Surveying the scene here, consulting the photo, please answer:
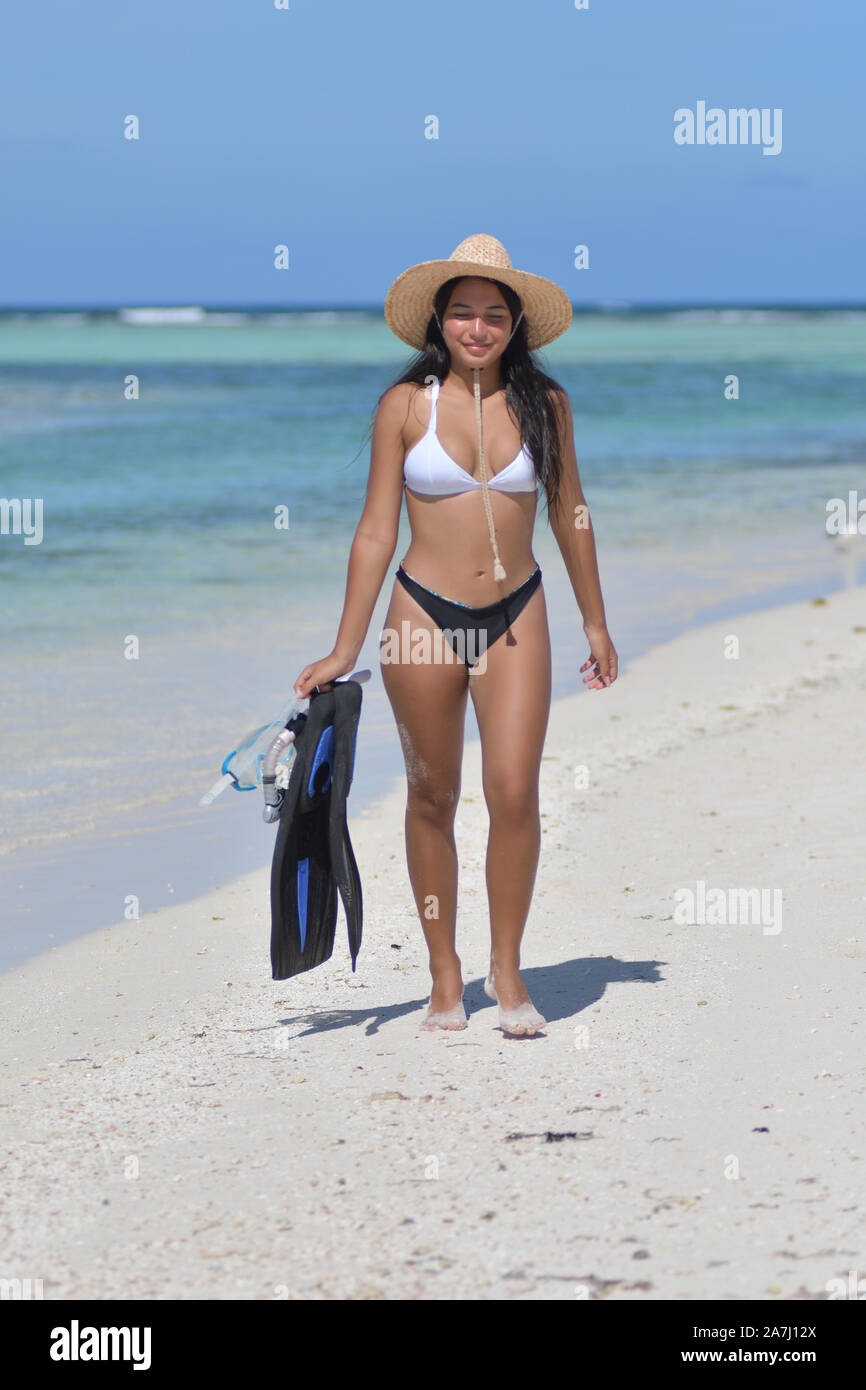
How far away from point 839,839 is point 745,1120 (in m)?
2.09

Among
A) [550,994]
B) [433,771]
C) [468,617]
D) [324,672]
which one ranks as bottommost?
[550,994]

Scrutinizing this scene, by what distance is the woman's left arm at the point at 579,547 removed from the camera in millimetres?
3602

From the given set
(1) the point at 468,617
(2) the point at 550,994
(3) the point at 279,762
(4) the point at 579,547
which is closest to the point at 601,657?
(4) the point at 579,547

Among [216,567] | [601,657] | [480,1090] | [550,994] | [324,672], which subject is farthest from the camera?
[216,567]

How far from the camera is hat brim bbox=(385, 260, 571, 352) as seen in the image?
137 inches

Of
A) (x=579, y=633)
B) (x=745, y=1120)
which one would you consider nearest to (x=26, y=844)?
(x=745, y=1120)

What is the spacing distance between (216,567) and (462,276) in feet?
26.9

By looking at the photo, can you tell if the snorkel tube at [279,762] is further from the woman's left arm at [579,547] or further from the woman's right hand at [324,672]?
the woman's left arm at [579,547]

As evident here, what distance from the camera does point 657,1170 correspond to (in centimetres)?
295

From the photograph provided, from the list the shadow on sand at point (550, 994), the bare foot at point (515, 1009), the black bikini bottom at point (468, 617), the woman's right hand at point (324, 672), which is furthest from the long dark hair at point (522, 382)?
the shadow on sand at point (550, 994)

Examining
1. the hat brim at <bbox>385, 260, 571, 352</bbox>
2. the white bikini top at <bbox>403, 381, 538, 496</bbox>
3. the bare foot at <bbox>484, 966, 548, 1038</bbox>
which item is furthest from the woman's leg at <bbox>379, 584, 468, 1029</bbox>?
the hat brim at <bbox>385, 260, 571, 352</bbox>

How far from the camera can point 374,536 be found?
3576mm

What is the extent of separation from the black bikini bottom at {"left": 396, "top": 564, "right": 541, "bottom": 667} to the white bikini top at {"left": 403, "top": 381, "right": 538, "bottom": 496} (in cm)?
21

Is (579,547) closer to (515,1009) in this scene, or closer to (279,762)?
(279,762)
